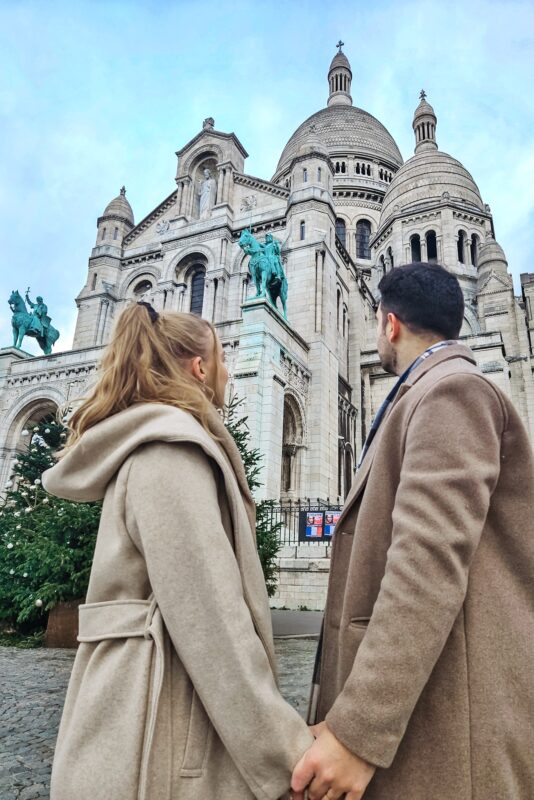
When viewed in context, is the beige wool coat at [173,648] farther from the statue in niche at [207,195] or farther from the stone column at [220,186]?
the stone column at [220,186]

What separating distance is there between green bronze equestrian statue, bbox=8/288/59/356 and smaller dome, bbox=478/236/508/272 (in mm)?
20455

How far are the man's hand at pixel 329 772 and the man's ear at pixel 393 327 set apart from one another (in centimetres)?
133

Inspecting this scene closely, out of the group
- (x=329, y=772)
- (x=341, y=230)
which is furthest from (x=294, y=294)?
(x=329, y=772)

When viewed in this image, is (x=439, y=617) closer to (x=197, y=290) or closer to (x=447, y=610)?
(x=447, y=610)

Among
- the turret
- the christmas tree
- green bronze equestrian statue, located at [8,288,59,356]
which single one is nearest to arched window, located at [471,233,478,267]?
the turret

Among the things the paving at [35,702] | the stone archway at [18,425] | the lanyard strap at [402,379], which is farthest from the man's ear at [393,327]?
the stone archway at [18,425]

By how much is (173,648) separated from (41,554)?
678 centimetres

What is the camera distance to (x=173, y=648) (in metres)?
1.44

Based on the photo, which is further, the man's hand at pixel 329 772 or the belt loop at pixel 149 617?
the belt loop at pixel 149 617

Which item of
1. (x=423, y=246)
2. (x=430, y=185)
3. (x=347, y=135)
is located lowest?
(x=423, y=246)

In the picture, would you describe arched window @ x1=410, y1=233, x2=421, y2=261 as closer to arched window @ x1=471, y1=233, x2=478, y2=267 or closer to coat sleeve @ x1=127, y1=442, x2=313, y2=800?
arched window @ x1=471, y1=233, x2=478, y2=267

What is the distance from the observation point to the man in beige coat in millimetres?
1316

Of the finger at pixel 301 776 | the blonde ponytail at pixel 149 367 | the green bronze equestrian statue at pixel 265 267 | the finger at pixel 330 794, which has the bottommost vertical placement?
the finger at pixel 330 794

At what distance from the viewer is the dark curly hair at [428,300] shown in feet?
6.40
